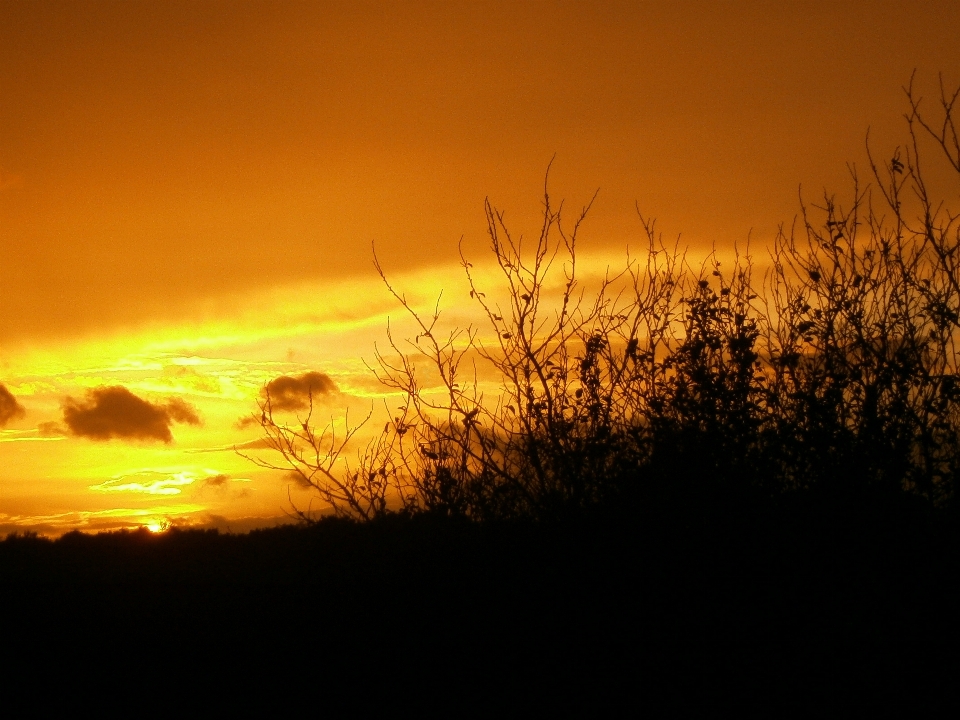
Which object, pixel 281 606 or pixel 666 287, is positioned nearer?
pixel 281 606

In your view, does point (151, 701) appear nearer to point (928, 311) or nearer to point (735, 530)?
point (735, 530)

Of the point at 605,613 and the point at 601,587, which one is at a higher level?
the point at 601,587

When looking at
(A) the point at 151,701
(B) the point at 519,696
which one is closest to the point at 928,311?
(B) the point at 519,696

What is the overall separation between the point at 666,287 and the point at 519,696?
429cm

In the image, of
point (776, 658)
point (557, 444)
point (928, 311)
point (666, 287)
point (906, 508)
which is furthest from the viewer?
point (666, 287)

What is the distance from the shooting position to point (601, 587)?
6270 mm

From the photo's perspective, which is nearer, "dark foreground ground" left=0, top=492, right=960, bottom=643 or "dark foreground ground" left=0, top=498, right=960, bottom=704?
"dark foreground ground" left=0, top=498, right=960, bottom=704

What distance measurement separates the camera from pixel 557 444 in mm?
7629

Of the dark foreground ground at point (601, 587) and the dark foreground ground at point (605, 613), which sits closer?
the dark foreground ground at point (605, 613)

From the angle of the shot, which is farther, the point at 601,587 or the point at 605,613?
the point at 601,587

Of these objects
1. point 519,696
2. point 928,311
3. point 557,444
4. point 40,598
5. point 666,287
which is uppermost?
point 666,287

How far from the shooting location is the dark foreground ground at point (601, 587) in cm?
551

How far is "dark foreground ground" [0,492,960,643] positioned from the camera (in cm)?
551

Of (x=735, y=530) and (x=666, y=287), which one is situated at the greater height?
(x=666, y=287)
